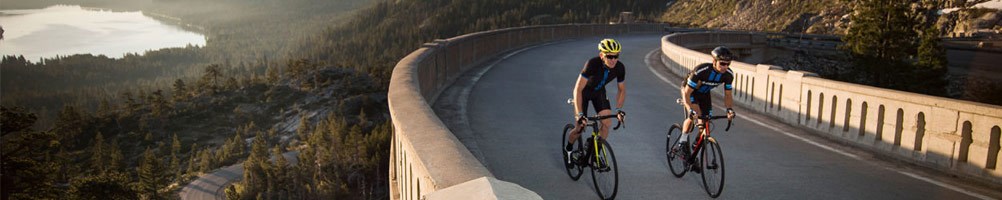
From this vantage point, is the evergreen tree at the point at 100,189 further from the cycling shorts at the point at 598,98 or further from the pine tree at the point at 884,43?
the cycling shorts at the point at 598,98

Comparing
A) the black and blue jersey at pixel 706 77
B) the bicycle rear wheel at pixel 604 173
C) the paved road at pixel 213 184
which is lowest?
the paved road at pixel 213 184

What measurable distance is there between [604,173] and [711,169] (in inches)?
42.8

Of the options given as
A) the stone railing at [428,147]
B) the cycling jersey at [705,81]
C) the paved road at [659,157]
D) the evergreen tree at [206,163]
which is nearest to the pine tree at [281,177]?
the evergreen tree at [206,163]

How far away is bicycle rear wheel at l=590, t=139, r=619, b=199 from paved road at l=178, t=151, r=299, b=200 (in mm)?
142120

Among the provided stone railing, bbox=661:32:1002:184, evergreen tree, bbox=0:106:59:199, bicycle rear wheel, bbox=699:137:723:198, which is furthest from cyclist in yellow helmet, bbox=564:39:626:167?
evergreen tree, bbox=0:106:59:199

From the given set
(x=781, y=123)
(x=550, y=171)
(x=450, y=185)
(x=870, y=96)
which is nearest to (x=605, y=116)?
(x=550, y=171)

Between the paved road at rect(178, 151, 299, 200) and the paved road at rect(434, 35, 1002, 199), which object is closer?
the paved road at rect(434, 35, 1002, 199)

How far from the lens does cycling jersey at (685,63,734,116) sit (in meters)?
7.61

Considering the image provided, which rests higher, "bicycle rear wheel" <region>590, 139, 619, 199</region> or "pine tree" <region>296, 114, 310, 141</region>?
"bicycle rear wheel" <region>590, 139, 619, 199</region>

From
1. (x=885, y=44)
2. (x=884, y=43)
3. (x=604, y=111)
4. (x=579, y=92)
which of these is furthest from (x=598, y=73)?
(x=884, y=43)

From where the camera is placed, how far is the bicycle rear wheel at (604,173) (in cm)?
696

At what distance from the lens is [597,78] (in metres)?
7.33

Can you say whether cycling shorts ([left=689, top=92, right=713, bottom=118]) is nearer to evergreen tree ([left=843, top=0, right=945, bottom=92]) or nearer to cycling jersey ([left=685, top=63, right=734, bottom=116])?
cycling jersey ([left=685, top=63, right=734, bottom=116])

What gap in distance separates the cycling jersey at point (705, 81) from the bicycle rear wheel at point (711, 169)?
19.3 inches
